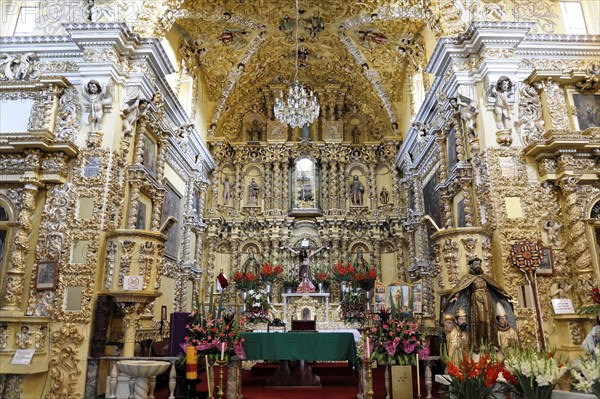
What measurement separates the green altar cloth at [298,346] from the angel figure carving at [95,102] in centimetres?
562

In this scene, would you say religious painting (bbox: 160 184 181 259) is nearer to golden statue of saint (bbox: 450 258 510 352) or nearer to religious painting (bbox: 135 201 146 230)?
religious painting (bbox: 135 201 146 230)

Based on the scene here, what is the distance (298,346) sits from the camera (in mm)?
7875

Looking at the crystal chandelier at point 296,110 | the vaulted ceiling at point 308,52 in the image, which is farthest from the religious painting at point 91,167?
the vaulted ceiling at point 308,52

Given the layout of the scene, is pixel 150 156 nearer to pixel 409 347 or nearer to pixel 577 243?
pixel 409 347

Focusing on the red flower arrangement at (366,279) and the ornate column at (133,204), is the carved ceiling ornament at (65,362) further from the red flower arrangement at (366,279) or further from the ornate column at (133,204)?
the red flower arrangement at (366,279)

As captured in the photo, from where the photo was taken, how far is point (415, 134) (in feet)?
49.6

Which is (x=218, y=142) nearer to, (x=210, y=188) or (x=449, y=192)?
(x=210, y=188)

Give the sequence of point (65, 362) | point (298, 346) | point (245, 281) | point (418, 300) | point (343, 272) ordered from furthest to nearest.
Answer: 1. point (343, 272)
2. point (245, 281)
3. point (418, 300)
4. point (65, 362)
5. point (298, 346)

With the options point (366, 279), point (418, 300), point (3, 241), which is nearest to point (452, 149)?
point (418, 300)

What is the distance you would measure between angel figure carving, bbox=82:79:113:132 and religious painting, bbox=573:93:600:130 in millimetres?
10379

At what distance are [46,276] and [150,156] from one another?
12.8ft

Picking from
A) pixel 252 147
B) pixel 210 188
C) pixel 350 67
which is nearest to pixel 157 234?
pixel 210 188

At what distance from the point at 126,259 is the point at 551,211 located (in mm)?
8732

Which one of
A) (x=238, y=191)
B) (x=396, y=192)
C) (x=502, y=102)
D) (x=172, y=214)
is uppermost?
(x=238, y=191)
